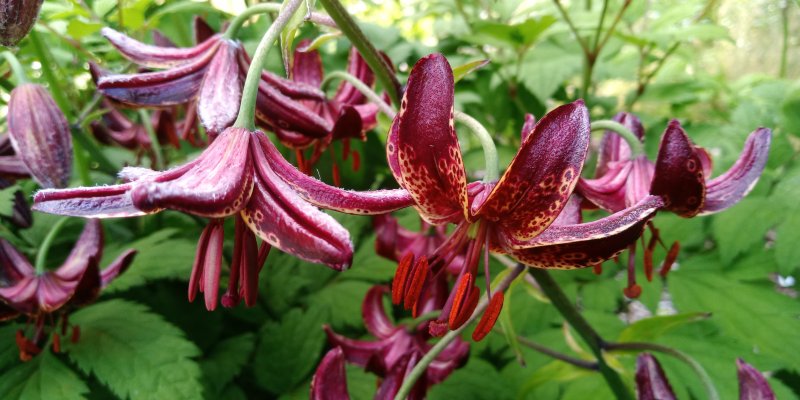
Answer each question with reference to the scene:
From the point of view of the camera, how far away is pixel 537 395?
0.96 meters

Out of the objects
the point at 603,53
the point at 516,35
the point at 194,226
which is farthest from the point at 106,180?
the point at 603,53

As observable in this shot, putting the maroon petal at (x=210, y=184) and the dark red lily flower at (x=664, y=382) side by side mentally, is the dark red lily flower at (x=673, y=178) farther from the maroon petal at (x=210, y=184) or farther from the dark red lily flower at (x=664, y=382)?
the maroon petal at (x=210, y=184)

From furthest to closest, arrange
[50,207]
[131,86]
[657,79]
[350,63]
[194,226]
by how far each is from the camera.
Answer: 1. [657,79]
2. [194,226]
3. [350,63]
4. [131,86]
5. [50,207]

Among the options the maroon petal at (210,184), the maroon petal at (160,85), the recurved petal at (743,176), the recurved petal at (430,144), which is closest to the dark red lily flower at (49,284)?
the maroon petal at (160,85)

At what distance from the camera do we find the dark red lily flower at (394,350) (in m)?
0.77

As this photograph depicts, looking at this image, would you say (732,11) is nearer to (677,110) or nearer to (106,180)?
(677,110)

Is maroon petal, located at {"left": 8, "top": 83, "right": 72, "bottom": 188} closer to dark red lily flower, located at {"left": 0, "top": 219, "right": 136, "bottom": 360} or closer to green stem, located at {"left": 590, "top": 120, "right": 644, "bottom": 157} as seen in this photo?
dark red lily flower, located at {"left": 0, "top": 219, "right": 136, "bottom": 360}

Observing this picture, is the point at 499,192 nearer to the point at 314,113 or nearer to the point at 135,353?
the point at 314,113

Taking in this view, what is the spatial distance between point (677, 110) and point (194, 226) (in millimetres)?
1372

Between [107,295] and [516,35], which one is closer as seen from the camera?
[107,295]

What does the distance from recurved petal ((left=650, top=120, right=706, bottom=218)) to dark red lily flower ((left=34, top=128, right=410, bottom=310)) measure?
26 centimetres

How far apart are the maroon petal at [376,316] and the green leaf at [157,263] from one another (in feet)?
0.91

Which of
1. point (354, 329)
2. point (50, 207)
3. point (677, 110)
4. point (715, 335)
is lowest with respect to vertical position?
point (354, 329)

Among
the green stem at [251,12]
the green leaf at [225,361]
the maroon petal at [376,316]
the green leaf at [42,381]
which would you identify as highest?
the green stem at [251,12]
